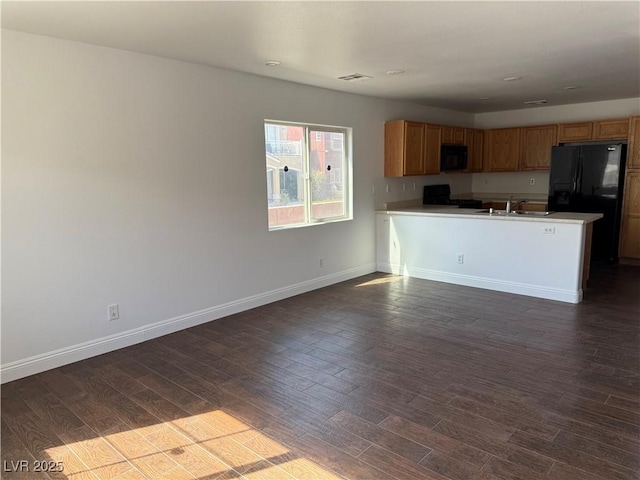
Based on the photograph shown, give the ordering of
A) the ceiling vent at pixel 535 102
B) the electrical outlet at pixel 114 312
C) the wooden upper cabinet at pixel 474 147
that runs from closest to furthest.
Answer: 1. the electrical outlet at pixel 114 312
2. the ceiling vent at pixel 535 102
3. the wooden upper cabinet at pixel 474 147

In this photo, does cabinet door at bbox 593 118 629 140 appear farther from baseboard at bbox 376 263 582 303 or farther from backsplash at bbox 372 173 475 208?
baseboard at bbox 376 263 582 303

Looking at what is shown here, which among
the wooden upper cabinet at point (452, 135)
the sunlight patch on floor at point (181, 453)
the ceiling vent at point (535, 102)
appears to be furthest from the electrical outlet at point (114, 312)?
the ceiling vent at point (535, 102)

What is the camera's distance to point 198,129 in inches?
155

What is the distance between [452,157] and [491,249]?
2136 mm

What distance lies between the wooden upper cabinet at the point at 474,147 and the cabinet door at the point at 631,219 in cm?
218

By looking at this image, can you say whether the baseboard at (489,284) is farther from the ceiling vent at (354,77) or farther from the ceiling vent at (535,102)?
the ceiling vent at (535,102)

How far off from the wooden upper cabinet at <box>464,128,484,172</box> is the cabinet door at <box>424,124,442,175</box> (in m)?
0.93

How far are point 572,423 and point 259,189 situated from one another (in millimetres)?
3287

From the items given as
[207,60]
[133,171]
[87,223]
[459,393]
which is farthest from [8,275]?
[459,393]

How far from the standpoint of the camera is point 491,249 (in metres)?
5.14

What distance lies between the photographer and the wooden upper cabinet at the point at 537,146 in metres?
6.85

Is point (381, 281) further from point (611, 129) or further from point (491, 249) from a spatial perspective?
point (611, 129)


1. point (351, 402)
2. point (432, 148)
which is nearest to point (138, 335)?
point (351, 402)

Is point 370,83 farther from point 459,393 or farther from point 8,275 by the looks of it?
point 8,275
